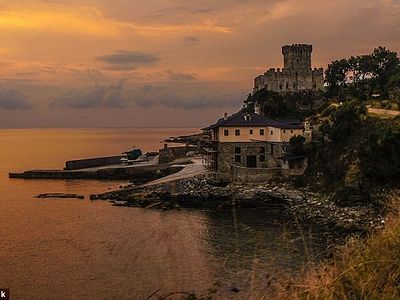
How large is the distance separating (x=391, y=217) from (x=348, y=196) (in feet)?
95.9

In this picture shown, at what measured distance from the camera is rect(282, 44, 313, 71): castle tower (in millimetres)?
82438

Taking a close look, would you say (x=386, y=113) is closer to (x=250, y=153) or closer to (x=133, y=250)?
(x=250, y=153)

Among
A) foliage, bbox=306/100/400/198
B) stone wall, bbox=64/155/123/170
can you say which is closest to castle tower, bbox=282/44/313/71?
foliage, bbox=306/100/400/198

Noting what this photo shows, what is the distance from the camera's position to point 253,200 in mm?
42625

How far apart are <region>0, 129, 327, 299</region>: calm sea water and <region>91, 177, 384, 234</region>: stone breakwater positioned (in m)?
1.74

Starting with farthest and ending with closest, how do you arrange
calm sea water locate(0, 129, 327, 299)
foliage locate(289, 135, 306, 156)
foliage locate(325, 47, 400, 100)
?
foliage locate(325, 47, 400, 100) → foliage locate(289, 135, 306, 156) → calm sea water locate(0, 129, 327, 299)

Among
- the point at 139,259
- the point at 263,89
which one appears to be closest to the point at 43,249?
the point at 139,259

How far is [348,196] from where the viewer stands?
38.3 m

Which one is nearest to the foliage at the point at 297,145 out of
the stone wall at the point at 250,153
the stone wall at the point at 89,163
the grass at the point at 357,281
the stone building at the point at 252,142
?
the stone building at the point at 252,142

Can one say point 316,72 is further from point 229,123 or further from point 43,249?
point 43,249

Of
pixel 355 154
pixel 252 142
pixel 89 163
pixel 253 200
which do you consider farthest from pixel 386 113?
pixel 89 163

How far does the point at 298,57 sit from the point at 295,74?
3.07m

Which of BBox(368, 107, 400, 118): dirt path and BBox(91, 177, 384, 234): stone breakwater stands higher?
BBox(368, 107, 400, 118): dirt path

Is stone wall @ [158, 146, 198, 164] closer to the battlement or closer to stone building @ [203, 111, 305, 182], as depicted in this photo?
the battlement
